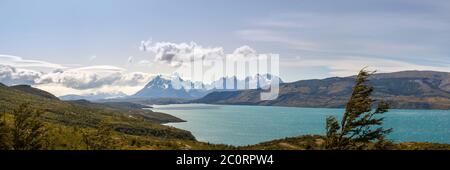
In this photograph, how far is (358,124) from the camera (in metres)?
39.3

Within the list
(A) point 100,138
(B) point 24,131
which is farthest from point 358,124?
(B) point 24,131

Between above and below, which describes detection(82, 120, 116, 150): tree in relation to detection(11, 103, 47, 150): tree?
below

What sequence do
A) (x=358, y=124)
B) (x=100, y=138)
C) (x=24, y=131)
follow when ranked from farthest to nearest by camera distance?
(x=100, y=138) < (x=24, y=131) < (x=358, y=124)

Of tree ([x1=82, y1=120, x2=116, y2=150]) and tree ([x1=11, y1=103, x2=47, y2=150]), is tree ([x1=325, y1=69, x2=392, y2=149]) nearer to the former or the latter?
tree ([x1=11, y1=103, x2=47, y2=150])

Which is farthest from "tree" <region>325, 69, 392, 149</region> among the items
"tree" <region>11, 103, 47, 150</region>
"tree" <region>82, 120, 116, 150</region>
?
"tree" <region>82, 120, 116, 150</region>

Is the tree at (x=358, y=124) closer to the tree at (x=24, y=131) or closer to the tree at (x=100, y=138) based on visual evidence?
the tree at (x=24, y=131)

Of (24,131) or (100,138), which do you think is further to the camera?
(100,138)

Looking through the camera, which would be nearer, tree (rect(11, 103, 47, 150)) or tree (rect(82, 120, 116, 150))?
tree (rect(11, 103, 47, 150))

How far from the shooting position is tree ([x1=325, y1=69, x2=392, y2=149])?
126ft

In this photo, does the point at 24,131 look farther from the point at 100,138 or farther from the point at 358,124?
the point at 358,124

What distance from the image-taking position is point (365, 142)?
3856 cm
